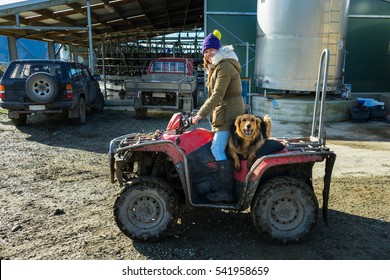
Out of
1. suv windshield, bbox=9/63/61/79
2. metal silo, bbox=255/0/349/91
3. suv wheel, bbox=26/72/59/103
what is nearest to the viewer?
suv wheel, bbox=26/72/59/103

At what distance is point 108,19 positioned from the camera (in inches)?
690

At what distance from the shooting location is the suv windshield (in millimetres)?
9375

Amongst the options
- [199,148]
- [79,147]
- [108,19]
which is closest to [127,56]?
[108,19]

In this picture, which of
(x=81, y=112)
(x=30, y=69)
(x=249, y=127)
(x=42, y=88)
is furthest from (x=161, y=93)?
(x=249, y=127)

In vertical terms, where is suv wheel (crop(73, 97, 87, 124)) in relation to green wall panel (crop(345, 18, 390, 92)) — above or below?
below

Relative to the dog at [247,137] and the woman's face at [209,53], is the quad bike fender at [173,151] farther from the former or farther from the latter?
the woman's face at [209,53]

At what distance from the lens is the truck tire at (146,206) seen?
3.70 metres

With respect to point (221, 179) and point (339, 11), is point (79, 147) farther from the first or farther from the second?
point (339, 11)

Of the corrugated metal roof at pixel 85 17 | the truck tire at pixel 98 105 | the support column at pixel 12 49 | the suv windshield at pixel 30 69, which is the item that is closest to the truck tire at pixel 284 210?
the suv windshield at pixel 30 69

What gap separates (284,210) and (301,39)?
345 inches

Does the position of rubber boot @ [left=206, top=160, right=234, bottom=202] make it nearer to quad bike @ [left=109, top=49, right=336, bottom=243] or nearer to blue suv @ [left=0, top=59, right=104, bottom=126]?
quad bike @ [left=109, top=49, right=336, bottom=243]

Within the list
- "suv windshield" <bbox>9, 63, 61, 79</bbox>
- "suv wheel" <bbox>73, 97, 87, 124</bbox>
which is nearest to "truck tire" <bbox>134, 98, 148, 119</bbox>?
"suv wheel" <bbox>73, 97, 87, 124</bbox>

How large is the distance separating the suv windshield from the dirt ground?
2.48 meters

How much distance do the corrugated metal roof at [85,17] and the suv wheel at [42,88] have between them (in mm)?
4036
